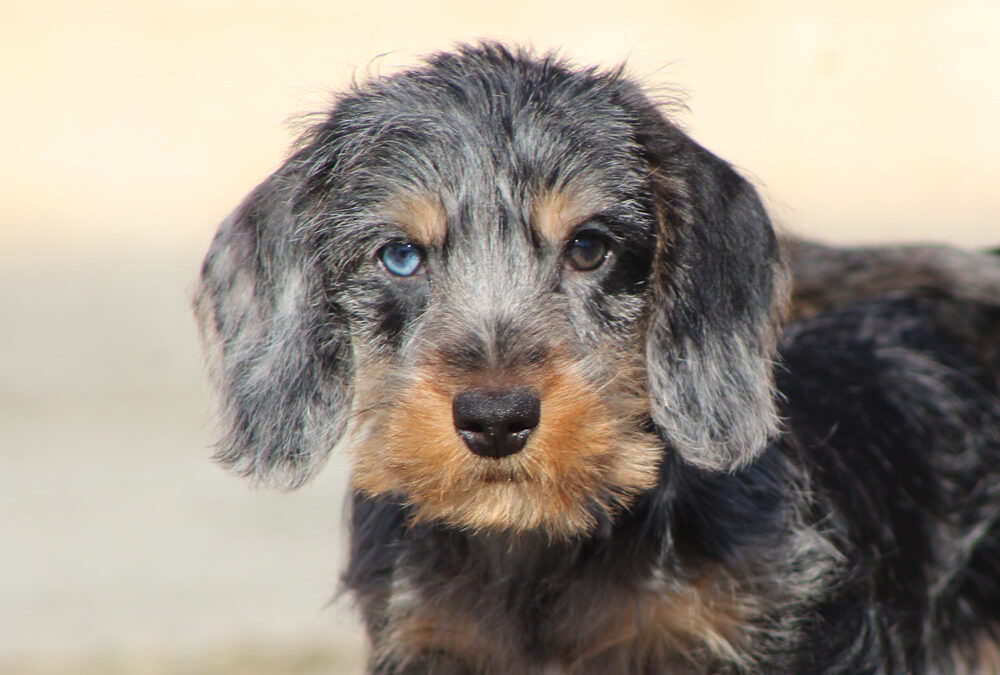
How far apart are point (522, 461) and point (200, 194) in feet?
36.5

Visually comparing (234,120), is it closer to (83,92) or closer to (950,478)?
(83,92)

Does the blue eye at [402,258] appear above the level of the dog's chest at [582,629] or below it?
above

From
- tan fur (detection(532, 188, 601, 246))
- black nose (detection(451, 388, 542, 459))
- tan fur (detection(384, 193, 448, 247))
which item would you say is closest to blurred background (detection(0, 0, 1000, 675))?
tan fur (detection(384, 193, 448, 247))

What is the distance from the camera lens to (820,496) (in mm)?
3518

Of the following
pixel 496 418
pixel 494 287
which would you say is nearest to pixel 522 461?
pixel 496 418

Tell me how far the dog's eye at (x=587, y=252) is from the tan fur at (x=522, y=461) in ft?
1.06

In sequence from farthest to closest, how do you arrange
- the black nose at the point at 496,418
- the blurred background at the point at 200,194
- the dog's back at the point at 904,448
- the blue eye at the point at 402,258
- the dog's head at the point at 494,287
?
the blurred background at the point at 200,194, the dog's back at the point at 904,448, the blue eye at the point at 402,258, the dog's head at the point at 494,287, the black nose at the point at 496,418

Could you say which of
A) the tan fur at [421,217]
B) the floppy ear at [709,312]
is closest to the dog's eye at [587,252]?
the floppy ear at [709,312]

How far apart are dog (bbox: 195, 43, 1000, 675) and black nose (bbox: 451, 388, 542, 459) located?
9 cm

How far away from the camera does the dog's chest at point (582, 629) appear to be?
3.11 metres

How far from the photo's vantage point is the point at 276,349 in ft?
10.7

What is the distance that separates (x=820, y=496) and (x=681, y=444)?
2.03ft

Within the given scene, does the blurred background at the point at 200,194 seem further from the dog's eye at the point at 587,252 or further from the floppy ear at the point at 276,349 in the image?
the dog's eye at the point at 587,252

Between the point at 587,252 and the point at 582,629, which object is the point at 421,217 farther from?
the point at 582,629
